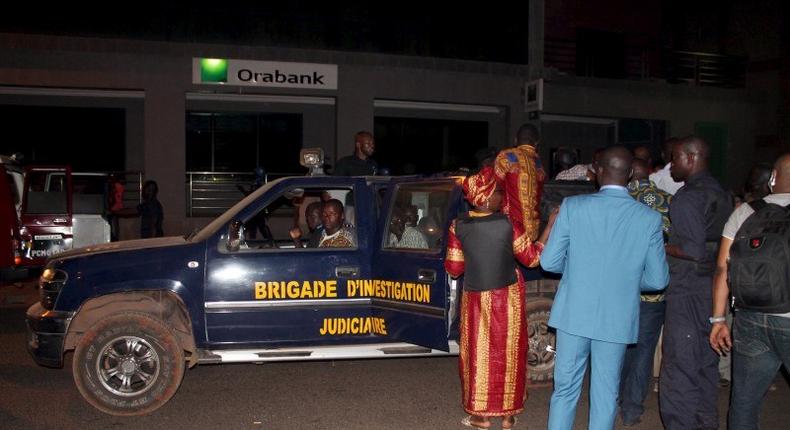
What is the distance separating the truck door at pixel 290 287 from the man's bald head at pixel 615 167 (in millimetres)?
2361

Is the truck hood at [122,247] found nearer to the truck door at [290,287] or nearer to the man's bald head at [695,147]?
the truck door at [290,287]

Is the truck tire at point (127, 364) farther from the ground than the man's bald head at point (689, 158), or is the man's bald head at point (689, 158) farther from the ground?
the man's bald head at point (689, 158)

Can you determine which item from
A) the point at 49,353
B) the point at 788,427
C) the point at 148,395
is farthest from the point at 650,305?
the point at 49,353

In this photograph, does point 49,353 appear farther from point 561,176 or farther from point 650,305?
point 561,176

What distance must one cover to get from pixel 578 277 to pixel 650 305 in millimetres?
1545

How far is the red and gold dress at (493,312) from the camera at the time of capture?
5.13 meters

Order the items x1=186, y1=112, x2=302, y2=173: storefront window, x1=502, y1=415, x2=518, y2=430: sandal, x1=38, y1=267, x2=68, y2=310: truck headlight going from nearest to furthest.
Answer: x1=502, y1=415, x2=518, y2=430: sandal → x1=38, y1=267, x2=68, y2=310: truck headlight → x1=186, y1=112, x2=302, y2=173: storefront window

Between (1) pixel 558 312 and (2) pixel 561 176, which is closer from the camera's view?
(1) pixel 558 312

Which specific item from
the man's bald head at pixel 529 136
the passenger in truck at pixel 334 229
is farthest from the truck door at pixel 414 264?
the man's bald head at pixel 529 136

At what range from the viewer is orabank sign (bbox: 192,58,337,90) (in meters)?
15.7

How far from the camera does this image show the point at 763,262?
3.92 m

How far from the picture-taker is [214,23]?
53.7ft

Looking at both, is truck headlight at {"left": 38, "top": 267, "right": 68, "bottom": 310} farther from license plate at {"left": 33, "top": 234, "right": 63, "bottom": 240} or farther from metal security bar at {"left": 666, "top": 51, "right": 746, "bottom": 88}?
metal security bar at {"left": 666, "top": 51, "right": 746, "bottom": 88}

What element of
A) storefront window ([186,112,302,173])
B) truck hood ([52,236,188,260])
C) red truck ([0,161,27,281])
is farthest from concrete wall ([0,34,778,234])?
truck hood ([52,236,188,260])
